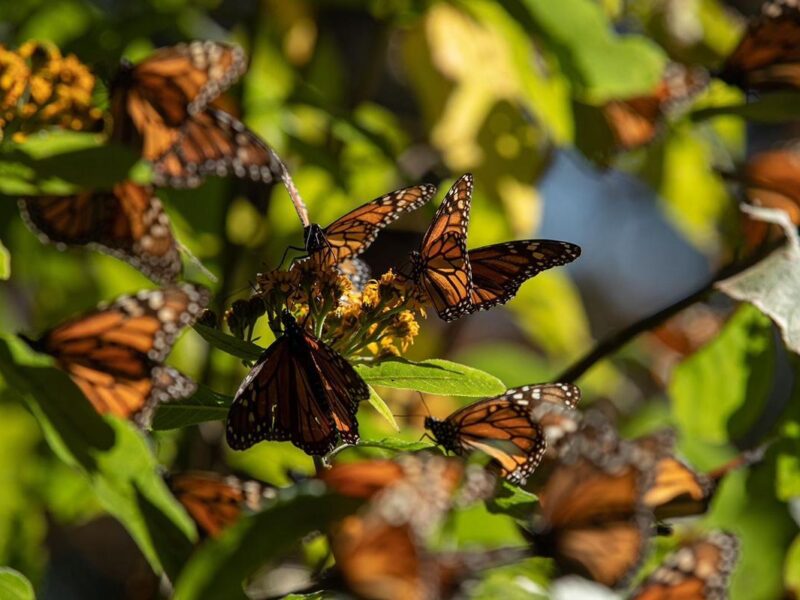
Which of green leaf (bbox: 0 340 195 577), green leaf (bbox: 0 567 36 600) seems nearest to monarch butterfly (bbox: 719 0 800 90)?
green leaf (bbox: 0 340 195 577)

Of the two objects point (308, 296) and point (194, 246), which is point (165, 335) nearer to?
point (308, 296)

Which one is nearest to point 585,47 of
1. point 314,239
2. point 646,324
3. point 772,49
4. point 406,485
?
point 772,49

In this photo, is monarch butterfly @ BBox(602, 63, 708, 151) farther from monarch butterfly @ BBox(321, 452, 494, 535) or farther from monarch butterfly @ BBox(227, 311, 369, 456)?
monarch butterfly @ BBox(321, 452, 494, 535)

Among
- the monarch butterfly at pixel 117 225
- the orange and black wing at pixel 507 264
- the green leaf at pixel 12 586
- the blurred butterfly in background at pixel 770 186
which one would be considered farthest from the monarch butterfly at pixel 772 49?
the green leaf at pixel 12 586

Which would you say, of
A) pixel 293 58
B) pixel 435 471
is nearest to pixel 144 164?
pixel 435 471

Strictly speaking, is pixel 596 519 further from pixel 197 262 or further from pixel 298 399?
pixel 197 262

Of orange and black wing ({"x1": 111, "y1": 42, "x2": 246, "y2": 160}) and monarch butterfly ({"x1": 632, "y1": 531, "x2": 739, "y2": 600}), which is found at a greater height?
orange and black wing ({"x1": 111, "y1": 42, "x2": 246, "y2": 160})
